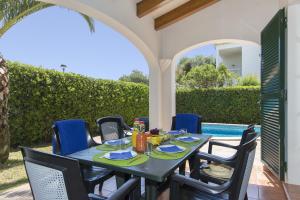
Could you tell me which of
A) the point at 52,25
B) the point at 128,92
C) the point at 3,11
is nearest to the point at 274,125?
the point at 3,11

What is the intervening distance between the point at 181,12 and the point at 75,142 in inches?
159

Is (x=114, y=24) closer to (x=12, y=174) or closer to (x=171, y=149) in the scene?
(x=171, y=149)

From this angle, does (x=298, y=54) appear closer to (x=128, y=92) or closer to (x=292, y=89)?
(x=292, y=89)

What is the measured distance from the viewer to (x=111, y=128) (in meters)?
3.77

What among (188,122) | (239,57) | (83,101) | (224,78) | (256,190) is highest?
(239,57)

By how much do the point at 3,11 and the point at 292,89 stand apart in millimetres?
5516

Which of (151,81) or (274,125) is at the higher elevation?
(151,81)

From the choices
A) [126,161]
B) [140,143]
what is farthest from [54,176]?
[140,143]

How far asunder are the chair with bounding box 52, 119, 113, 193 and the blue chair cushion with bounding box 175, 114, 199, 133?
5.30 feet

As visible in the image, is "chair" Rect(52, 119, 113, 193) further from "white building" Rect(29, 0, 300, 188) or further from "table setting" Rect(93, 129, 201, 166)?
"white building" Rect(29, 0, 300, 188)

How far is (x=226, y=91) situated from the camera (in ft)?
36.3

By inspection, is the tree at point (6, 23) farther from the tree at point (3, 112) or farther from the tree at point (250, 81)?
the tree at point (250, 81)

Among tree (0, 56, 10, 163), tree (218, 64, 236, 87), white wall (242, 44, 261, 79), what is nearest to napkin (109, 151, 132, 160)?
tree (0, 56, 10, 163)

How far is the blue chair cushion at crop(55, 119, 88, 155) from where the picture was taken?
2.84 metres
